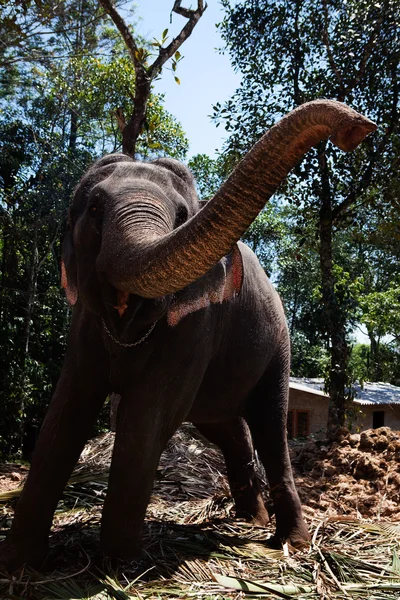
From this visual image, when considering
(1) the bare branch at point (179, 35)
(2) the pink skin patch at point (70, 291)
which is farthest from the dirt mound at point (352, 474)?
(1) the bare branch at point (179, 35)

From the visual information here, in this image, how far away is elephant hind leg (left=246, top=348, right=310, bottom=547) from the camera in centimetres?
491

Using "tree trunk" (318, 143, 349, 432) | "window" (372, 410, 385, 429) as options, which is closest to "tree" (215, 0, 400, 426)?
"tree trunk" (318, 143, 349, 432)

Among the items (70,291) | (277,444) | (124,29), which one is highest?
(124,29)

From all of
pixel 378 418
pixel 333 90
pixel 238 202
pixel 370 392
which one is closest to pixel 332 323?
pixel 333 90

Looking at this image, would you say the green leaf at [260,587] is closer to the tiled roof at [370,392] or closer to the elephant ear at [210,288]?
the elephant ear at [210,288]

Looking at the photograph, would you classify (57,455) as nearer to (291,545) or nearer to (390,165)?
(291,545)

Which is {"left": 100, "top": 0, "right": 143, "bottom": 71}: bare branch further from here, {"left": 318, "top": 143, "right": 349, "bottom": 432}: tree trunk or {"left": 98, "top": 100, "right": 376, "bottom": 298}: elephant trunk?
{"left": 98, "top": 100, "right": 376, "bottom": 298}: elephant trunk

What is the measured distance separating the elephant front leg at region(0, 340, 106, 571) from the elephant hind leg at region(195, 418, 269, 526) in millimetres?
1955

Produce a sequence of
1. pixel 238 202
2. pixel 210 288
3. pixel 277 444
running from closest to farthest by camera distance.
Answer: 1. pixel 238 202
2. pixel 210 288
3. pixel 277 444

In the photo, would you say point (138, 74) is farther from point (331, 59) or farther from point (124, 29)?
point (331, 59)

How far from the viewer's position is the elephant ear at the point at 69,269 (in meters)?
3.88

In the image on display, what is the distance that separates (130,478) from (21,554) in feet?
2.27

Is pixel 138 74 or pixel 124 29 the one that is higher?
pixel 124 29

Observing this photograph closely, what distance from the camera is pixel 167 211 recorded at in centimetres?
348
